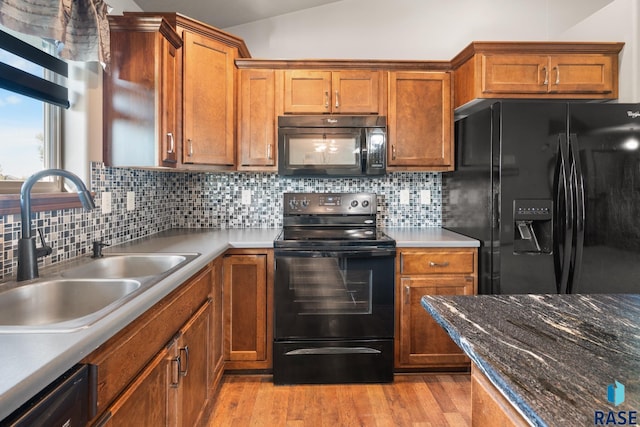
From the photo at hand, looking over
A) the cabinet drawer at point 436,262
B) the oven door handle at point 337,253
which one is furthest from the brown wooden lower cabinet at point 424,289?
the oven door handle at point 337,253

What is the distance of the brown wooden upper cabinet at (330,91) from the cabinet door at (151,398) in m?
1.83

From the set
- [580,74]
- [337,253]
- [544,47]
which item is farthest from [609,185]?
[337,253]

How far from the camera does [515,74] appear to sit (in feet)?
8.08

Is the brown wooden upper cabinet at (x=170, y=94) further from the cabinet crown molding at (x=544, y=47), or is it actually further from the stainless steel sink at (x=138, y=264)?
the cabinet crown molding at (x=544, y=47)

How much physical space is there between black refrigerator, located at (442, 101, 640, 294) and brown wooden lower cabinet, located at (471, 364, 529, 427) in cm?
146

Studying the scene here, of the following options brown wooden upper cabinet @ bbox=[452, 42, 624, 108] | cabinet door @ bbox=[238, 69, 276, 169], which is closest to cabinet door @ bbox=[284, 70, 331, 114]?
cabinet door @ bbox=[238, 69, 276, 169]

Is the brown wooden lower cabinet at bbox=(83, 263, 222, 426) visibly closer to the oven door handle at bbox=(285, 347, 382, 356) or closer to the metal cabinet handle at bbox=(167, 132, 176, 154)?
the oven door handle at bbox=(285, 347, 382, 356)

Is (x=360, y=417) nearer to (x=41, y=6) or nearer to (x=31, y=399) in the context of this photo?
(x=31, y=399)

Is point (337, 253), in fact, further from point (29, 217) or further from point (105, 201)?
point (29, 217)


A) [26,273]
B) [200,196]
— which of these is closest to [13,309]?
[26,273]

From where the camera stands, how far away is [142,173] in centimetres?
248

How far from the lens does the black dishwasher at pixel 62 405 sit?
67 centimetres

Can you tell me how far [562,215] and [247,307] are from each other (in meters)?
1.95

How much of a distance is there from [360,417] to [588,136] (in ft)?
6.65
